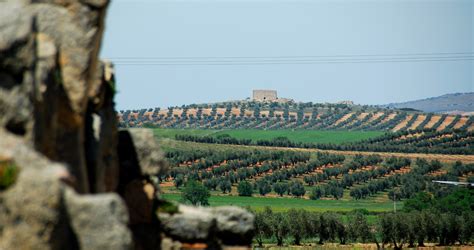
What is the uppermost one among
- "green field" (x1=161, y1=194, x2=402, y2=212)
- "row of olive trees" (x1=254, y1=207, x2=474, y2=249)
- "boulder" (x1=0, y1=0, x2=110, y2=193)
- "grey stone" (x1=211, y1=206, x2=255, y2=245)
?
"boulder" (x1=0, y1=0, x2=110, y2=193)

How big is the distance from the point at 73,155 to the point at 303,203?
333 feet

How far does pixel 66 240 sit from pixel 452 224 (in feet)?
268

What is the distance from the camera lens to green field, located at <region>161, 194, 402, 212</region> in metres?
111

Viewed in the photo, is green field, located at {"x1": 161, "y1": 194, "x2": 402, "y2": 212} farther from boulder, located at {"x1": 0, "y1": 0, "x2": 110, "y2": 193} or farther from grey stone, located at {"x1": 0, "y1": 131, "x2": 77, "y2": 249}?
grey stone, located at {"x1": 0, "y1": 131, "x2": 77, "y2": 249}

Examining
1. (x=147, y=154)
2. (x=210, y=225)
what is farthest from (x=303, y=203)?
(x=210, y=225)

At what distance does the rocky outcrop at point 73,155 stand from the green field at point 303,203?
83.3 meters

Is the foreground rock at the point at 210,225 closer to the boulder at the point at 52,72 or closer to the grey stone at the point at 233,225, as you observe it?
the grey stone at the point at 233,225

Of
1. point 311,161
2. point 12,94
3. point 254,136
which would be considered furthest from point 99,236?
point 254,136

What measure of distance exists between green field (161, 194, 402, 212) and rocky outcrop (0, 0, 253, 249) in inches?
3280

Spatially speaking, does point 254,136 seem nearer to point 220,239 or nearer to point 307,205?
point 307,205

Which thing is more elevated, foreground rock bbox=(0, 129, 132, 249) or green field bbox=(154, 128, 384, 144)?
foreground rock bbox=(0, 129, 132, 249)

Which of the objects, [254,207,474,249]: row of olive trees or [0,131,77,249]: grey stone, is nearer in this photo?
[0,131,77,249]: grey stone

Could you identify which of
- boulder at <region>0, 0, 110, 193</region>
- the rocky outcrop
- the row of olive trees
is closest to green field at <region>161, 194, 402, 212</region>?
the row of olive trees

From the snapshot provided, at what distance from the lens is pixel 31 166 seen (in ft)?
48.4
